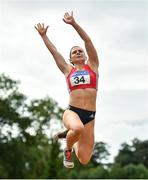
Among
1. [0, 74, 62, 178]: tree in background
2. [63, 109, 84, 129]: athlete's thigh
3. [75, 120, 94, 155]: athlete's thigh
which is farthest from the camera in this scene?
[0, 74, 62, 178]: tree in background

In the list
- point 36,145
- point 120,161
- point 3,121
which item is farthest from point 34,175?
point 120,161

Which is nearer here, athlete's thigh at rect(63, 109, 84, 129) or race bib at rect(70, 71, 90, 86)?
athlete's thigh at rect(63, 109, 84, 129)

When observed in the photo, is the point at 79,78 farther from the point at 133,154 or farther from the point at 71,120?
the point at 133,154

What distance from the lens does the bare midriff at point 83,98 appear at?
1081 centimetres

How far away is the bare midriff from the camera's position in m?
10.8

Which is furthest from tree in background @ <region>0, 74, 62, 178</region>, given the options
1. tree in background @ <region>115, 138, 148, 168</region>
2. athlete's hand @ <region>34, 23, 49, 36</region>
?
athlete's hand @ <region>34, 23, 49, 36</region>

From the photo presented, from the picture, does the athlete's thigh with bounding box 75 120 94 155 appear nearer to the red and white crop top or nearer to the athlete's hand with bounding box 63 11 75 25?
the red and white crop top

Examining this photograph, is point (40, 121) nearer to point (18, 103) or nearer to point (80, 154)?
point (18, 103)

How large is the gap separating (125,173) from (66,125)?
4646cm

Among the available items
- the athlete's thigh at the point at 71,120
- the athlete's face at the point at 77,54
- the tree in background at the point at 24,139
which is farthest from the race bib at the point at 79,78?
the tree in background at the point at 24,139

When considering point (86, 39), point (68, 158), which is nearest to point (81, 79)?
point (86, 39)

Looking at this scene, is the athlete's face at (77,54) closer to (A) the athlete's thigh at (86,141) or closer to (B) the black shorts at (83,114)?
(B) the black shorts at (83,114)

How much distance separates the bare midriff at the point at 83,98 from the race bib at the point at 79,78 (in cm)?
15

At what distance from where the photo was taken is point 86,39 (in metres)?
10.9
